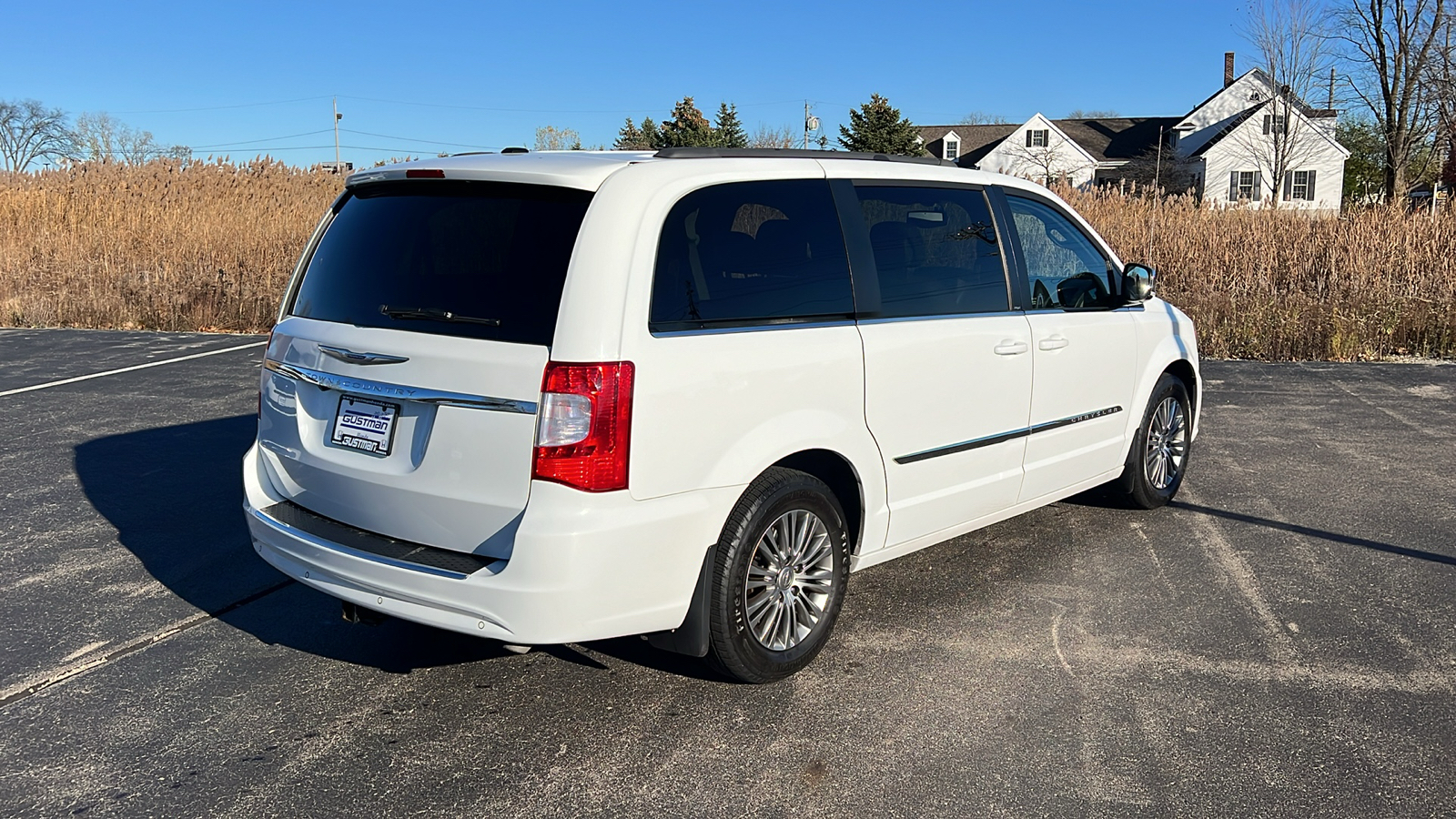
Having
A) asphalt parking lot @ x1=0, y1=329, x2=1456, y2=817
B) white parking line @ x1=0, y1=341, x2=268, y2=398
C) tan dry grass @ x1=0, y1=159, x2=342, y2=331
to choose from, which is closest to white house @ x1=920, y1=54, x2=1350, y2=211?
tan dry grass @ x1=0, y1=159, x2=342, y2=331

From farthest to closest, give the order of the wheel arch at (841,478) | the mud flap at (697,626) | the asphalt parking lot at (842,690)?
the wheel arch at (841,478)
the mud flap at (697,626)
the asphalt parking lot at (842,690)

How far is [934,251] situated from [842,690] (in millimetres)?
1892

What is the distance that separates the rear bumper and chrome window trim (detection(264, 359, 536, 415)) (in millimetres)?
252

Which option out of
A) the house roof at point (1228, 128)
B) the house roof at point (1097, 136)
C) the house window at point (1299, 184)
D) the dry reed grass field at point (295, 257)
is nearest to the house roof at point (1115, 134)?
the house roof at point (1097, 136)

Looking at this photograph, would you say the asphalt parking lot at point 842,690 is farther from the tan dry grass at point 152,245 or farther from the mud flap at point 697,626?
the tan dry grass at point 152,245

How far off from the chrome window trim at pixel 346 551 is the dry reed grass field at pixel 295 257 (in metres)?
11.9

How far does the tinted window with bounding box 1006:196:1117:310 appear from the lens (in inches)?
207

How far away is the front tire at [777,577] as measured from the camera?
368cm

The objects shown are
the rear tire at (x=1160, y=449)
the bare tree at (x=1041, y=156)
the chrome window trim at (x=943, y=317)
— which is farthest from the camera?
the bare tree at (x=1041, y=156)

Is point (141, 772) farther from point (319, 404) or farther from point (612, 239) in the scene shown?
point (612, 239)

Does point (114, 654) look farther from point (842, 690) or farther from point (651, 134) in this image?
point (651, 134)

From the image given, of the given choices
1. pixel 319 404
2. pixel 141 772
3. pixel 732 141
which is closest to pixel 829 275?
pixel 319 404

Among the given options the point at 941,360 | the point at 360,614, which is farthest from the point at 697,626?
the point at 941,360

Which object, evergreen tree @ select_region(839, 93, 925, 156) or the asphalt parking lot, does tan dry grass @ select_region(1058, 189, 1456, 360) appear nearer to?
the asphalt parking lot
